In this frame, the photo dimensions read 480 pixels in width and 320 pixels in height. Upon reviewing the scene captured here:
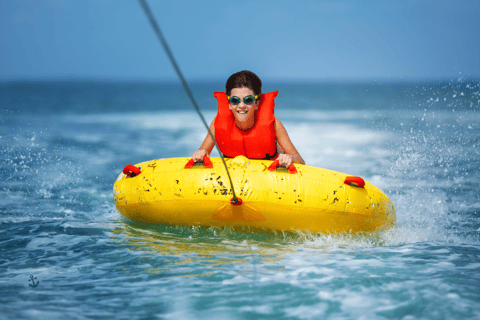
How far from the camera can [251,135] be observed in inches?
179

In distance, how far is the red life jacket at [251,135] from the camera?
4551 millimetres

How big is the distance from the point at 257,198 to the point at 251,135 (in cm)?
90

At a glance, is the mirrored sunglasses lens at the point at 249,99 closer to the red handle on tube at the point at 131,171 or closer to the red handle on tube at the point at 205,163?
the red handle on tube at the point at 205,163

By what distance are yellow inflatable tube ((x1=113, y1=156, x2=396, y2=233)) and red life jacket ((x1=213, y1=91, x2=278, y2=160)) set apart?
48 cm

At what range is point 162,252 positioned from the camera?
3.81 meters

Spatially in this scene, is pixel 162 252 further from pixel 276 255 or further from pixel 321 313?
pixel 321 313

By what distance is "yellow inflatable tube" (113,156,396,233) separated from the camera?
153 inches

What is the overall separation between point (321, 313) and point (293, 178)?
4.53 feet

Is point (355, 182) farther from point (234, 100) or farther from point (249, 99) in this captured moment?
point (234, 100)

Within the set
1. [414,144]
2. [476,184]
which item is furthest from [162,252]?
[414,144]

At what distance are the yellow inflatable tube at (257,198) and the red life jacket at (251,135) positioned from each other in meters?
0.48

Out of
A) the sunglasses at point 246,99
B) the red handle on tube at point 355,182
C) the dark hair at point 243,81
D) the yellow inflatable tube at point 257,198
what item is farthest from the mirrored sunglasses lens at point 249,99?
the red handle on tube at point 355,182

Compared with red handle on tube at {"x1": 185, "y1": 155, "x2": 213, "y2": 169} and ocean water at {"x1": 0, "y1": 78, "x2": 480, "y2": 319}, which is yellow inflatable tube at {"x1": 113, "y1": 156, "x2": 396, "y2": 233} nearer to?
red handle on tube at {"x1": 185, "y1": 155, "x2": 213, "y2": 169}

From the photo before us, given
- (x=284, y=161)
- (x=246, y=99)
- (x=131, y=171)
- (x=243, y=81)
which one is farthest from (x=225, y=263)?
(x=243, y=81)
